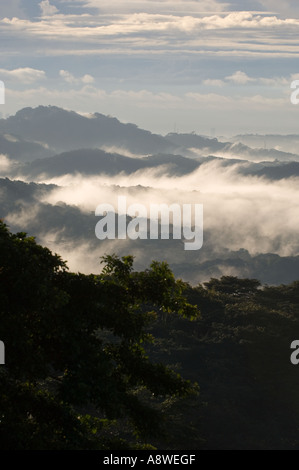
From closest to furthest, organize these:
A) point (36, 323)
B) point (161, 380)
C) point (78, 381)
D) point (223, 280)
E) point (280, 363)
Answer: point (78, 381) → point (36, 323) → point (161, 380) → point (280, 363) → point (223, 280)

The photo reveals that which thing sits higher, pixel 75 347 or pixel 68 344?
pixel 68 344

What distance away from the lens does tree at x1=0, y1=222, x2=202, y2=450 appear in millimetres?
14102

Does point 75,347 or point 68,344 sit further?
point 68,344

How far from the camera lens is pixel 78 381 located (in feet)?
46.0

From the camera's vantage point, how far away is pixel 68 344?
1472 centimetres

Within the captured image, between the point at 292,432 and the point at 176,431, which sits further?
the point at 292,432

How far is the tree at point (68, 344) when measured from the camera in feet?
A: 46.3

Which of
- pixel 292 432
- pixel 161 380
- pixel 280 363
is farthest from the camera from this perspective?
pixel 280 363

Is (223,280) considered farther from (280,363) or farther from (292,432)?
(292,432)

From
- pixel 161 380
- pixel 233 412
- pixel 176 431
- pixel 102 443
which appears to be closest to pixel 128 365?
pixel 161 380
